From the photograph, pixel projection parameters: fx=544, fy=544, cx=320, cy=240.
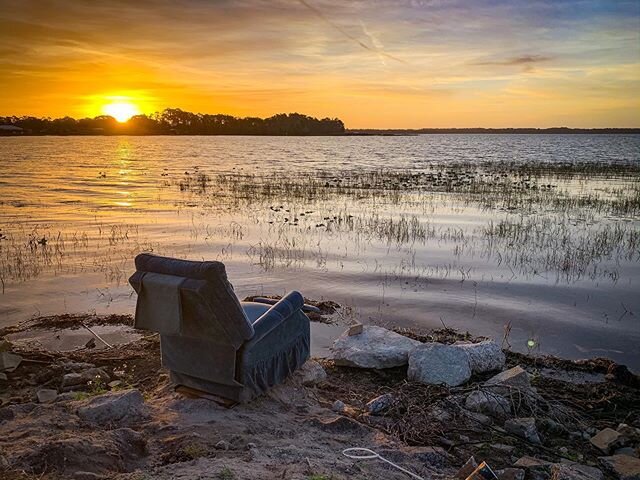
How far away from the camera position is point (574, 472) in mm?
4238

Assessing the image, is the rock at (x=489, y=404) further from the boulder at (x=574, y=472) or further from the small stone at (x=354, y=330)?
the small stone at (x=354, y=330)

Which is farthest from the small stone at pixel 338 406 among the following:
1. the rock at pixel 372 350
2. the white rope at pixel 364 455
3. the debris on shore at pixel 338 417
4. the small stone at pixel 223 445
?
the small stone at pixel 223 445

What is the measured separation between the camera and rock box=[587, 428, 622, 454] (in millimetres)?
4859

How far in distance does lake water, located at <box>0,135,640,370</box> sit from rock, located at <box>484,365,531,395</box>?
70.2 inches

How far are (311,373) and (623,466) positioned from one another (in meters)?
3.10

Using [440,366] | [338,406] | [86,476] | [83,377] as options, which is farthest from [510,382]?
[83,377]

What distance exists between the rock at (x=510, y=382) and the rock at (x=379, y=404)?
3.64 feet

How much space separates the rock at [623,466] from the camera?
436 centimetres

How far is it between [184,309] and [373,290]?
537 centimetres

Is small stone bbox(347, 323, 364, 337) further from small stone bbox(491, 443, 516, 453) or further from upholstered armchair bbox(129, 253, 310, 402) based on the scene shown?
small stone bbox(491, 443, 516, 453)

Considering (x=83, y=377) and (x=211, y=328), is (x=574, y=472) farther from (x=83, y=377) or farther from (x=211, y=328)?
(x=83, y=377)

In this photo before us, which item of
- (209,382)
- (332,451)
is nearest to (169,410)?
(209,382)

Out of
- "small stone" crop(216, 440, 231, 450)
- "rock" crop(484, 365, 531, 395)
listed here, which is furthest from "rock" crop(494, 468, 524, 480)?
"small stone" crop(216, 440, 231, 450)

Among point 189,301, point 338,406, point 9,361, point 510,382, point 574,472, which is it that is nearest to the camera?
point 574,472
